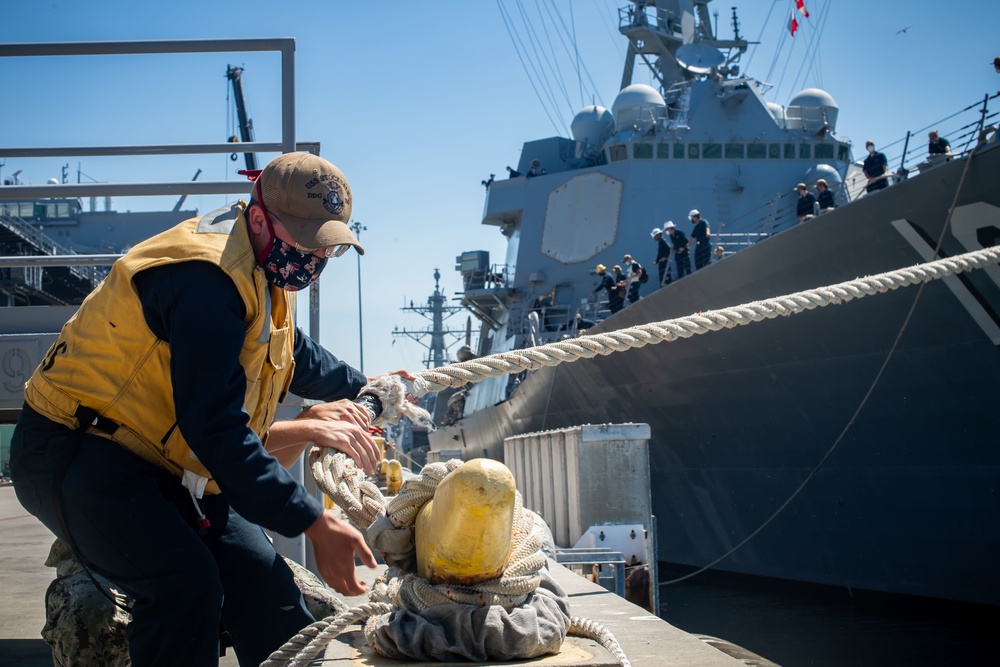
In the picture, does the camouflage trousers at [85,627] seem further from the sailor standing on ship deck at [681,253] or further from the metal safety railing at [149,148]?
the sailor standing on ship deck at [681,253]

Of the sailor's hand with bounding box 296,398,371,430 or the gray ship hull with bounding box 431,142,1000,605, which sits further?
the gray ship hull with bounding box 431,142,1000,605

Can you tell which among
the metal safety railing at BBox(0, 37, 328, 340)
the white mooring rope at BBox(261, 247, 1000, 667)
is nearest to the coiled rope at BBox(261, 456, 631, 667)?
the white mooring rope at BBox(261, 247, 1000, 667)

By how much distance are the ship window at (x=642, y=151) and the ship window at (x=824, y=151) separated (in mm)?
3283

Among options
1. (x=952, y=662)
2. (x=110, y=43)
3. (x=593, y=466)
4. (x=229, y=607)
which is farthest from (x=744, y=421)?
(x=229, y=607)

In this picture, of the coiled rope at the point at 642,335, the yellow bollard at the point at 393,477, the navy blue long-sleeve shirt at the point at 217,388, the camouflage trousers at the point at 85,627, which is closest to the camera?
the navy blue long-sleeve shirt at the point at 217,388

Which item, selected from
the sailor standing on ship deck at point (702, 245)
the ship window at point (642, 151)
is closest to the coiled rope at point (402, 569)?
the sailor standing on ship deck at point (702, 245)

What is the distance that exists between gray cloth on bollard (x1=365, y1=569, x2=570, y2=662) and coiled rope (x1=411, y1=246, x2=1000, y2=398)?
2.78 feet

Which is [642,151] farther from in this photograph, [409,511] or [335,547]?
[335,547]

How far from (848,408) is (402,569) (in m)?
7.75

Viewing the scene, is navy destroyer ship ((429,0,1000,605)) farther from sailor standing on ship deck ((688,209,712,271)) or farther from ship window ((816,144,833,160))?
ship window ((816,144,833,160))

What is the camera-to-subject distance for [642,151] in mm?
17375

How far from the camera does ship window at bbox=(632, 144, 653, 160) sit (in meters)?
17.4

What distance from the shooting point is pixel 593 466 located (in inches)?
213

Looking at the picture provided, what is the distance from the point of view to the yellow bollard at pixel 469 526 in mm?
1835
